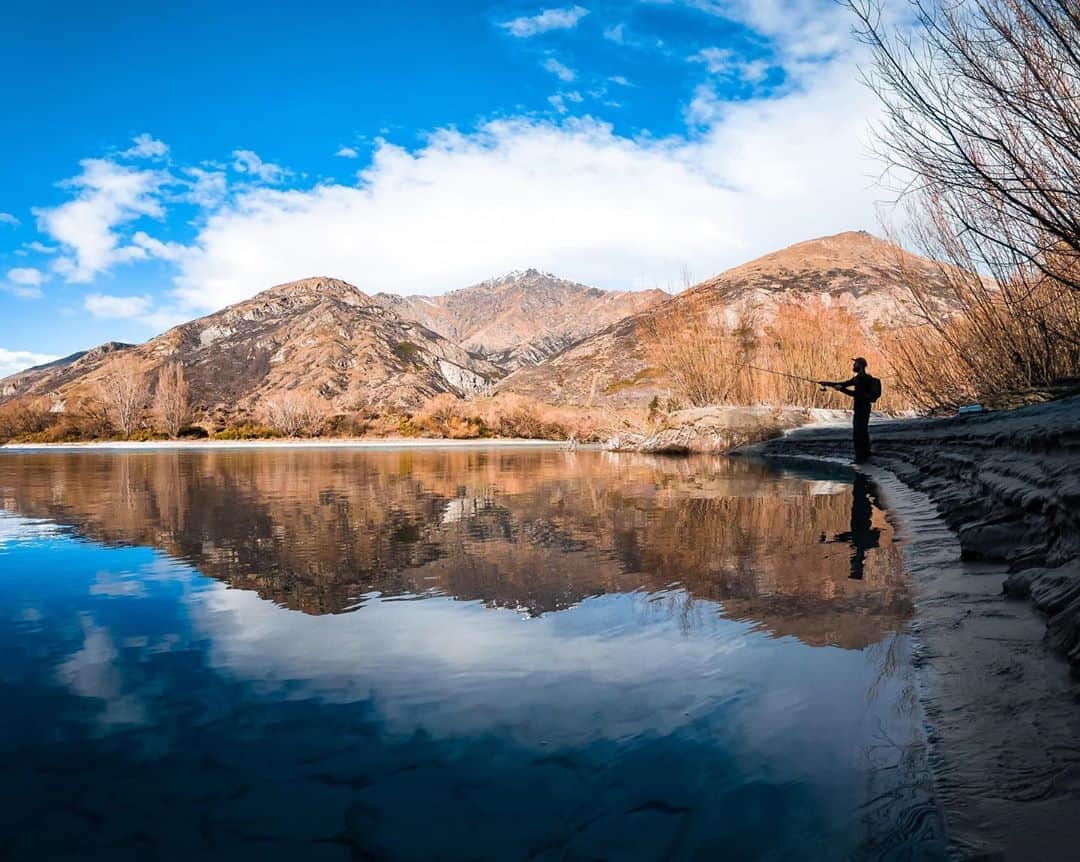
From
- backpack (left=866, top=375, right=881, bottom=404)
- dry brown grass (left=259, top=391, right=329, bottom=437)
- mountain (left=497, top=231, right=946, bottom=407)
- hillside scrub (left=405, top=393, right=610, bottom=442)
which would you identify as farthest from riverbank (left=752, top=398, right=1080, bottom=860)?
mountain (left=497, top=231, right=946, bottom=407)

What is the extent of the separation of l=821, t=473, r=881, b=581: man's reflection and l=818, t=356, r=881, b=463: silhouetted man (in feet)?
13.6

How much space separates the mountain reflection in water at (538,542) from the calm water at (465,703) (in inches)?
1.8

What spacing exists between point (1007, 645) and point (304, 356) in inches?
4908

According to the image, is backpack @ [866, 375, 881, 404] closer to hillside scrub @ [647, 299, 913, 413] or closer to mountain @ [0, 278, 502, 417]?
hillside scrub @ [647, 299, 913, 413]

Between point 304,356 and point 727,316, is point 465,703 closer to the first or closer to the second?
point 727,316

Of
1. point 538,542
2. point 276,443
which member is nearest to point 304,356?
point 276,443

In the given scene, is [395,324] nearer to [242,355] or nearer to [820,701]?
[242,355]

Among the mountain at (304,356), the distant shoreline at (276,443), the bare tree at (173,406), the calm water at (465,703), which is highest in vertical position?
the mountain at (304,356)

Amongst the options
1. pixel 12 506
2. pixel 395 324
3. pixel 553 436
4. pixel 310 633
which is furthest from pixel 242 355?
pixel 310 633

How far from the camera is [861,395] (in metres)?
13.6

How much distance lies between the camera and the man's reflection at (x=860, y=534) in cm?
493

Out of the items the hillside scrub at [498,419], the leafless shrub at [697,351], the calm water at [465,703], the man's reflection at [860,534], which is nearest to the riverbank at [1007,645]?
the calm water at [465,703]

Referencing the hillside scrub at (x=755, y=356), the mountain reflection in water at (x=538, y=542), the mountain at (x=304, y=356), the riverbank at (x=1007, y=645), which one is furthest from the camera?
the mountain at (x=304, y=356)

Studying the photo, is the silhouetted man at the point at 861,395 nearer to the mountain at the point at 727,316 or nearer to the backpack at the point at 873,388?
the backpack at the point at 873,388
